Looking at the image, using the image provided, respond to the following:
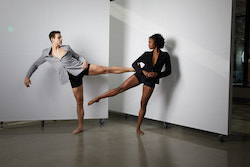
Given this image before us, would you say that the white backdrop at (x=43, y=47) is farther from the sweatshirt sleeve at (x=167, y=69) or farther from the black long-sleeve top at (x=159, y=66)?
the sweatshirt sleeve at (x=167, y=69)

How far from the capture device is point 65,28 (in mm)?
4559

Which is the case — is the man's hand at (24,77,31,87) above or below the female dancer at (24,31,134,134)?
below

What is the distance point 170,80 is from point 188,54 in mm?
563

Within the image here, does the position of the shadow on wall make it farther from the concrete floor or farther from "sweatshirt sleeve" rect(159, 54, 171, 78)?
the concrete floor

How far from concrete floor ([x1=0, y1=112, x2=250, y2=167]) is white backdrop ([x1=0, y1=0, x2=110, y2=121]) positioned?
0.35m

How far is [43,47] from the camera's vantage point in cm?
446

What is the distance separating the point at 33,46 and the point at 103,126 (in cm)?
186

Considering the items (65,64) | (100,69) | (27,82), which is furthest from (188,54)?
(27,82)

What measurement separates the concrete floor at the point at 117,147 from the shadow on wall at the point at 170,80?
1.80ft

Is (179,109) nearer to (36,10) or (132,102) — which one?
(132,102)

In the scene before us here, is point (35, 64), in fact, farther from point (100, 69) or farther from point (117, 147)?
point (117, 147)

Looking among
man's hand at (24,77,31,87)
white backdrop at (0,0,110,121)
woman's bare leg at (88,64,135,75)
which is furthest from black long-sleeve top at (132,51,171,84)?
man's hand at (24,77,31,87)

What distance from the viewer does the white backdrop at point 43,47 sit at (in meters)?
4.33

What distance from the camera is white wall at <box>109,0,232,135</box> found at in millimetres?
3775
